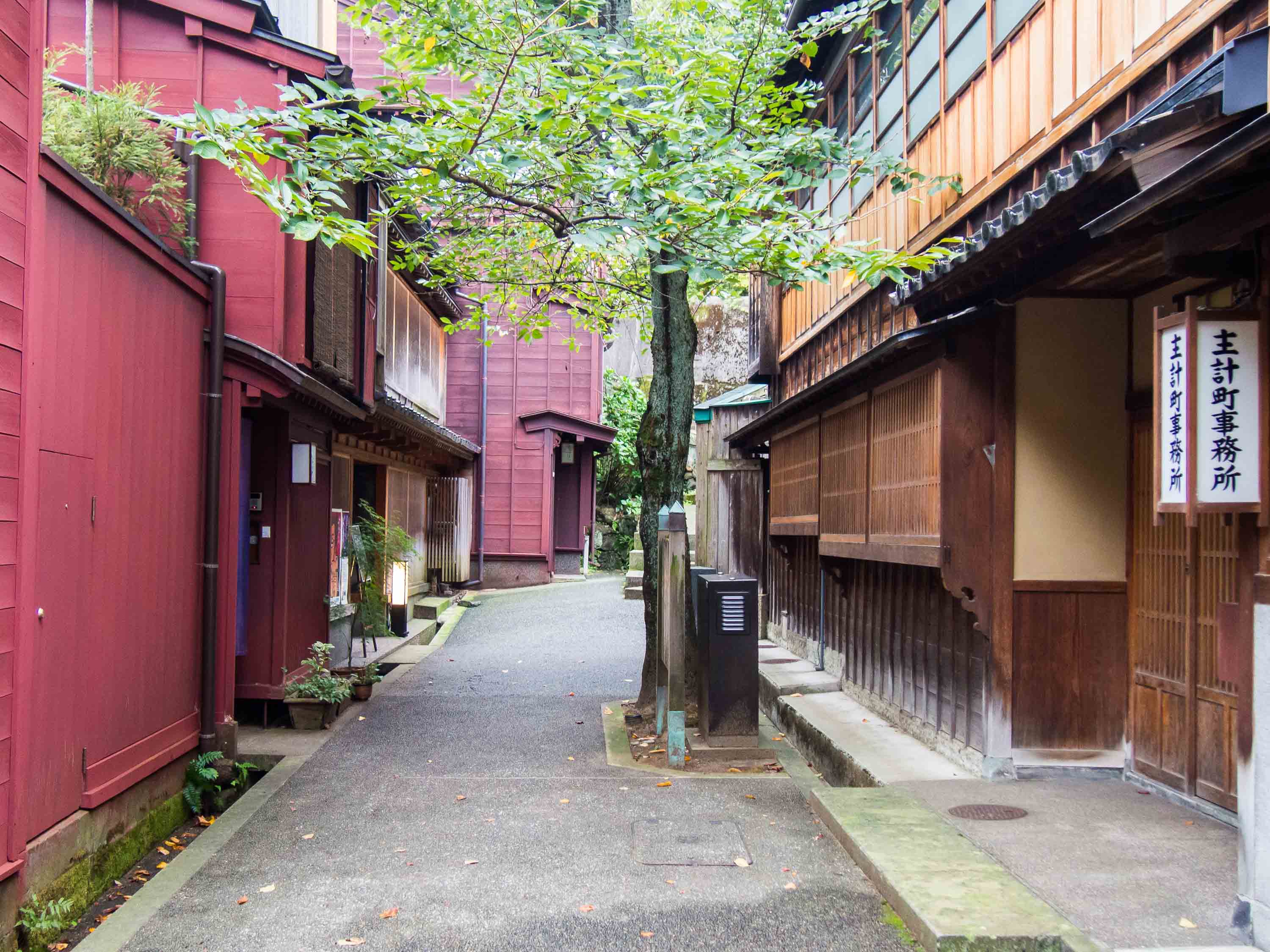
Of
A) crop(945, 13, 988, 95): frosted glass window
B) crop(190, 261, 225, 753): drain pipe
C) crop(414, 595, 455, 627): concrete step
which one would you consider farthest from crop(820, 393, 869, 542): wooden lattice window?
crop(414, 595, 455, 627): concrete step

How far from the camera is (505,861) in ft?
19.7

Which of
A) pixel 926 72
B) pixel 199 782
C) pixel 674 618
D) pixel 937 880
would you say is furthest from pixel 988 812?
pixel 926 72

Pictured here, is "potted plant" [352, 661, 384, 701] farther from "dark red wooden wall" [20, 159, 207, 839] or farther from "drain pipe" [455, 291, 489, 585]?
"drain pipe" [455, 291, 489, 585]

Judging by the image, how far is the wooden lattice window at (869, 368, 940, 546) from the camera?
7.11 meters

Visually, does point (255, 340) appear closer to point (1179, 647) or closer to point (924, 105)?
point (924, 105)

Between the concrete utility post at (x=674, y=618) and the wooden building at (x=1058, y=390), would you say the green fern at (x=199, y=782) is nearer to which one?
the concrete utility post at (x=674, y=618)

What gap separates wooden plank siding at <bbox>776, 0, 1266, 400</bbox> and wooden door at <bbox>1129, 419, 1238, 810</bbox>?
2.08m

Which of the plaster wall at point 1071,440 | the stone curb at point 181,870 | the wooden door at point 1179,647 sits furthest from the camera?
the plaster wall at point 1071,440

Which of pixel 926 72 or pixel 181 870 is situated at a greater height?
pixel 926 72

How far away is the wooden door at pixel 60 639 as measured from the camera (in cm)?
518

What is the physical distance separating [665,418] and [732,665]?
2903 millimetres

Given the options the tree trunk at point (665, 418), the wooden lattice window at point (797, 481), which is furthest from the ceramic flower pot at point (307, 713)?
the wooden lattice window at point (797, 481)

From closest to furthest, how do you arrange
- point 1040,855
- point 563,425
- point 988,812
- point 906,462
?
point 1040,855, point 988,812, point 906,462, point 563,425

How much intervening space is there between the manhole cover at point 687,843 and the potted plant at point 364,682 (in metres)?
5.43
